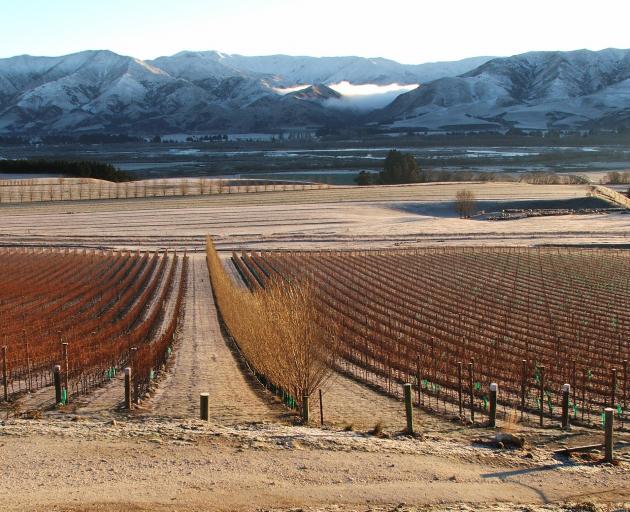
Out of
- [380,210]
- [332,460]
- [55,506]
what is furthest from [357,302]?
[380,210]

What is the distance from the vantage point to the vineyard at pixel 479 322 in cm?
1922

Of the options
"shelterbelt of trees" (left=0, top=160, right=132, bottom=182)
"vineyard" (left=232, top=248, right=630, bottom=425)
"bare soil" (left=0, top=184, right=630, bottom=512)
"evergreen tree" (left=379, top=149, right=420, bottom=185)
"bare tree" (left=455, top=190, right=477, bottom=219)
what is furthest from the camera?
"shelterbelt of trees" (left=0, top=160, right=132, bottom=182)


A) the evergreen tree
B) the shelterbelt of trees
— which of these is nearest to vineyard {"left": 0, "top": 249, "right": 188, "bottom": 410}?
the shelterbelt of trees

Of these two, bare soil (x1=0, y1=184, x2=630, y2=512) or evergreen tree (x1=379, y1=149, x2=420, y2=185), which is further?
evergreen tree (x1=379, y1=149, x2=420, y2=185)

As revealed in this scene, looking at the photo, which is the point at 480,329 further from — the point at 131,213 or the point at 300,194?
the point at 300,194

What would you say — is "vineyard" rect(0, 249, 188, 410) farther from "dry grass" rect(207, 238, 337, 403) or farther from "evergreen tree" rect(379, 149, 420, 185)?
"evergreen tree" rect(379, 149, 420, 185)

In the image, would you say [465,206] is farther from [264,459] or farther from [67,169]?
[264,459]

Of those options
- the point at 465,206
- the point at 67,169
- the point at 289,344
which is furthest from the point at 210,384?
the point at 67,169

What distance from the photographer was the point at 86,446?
42.7 ft

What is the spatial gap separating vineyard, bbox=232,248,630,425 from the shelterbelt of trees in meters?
69.0

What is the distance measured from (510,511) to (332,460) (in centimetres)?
286

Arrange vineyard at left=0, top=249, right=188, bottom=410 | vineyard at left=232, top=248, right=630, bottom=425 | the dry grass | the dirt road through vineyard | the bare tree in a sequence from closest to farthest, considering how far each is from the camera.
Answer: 1. the dirt road through vineyard
2. the dry grass
3. vineyard at left=232, top=248, right=630, bottom=425
4. vineyard at left=0, top=249, right=188, bottom=410
5. the bare tree

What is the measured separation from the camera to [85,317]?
94.4ft

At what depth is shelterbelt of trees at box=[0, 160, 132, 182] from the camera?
363 feet
